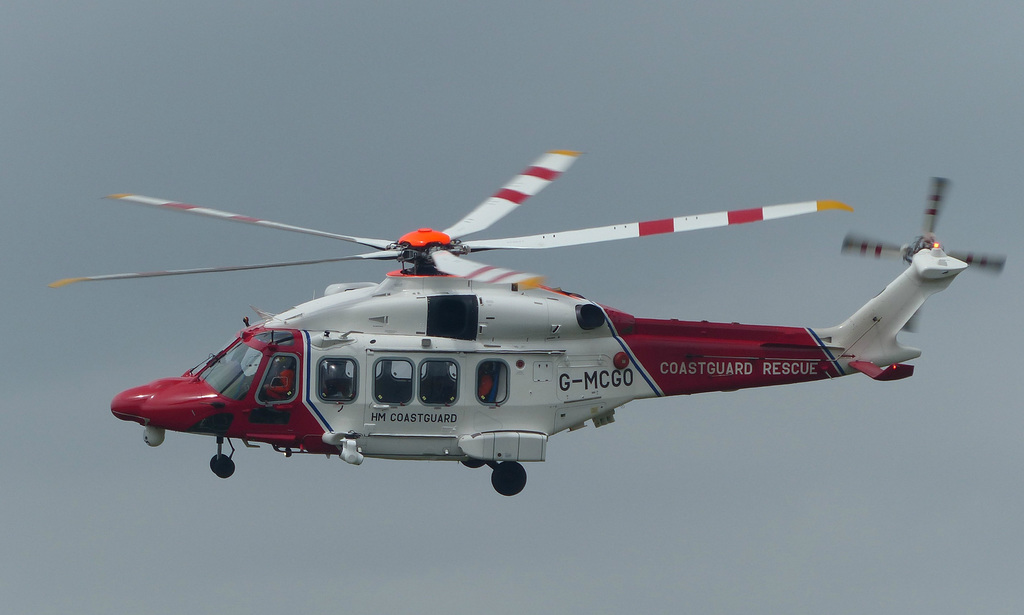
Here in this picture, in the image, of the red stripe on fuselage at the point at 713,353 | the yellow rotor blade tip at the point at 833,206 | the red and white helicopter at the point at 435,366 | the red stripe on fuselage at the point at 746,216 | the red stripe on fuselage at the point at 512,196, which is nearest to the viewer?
the yellow rotor blade tip at the point at 833,206

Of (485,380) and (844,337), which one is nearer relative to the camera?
(485,380)

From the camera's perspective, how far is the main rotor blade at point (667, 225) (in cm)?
2177

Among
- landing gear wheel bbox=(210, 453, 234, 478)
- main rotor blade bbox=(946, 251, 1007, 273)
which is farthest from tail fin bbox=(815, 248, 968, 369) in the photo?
landing gear wheel bbox=(210, 453, 234, 478)

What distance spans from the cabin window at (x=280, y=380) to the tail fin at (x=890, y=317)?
9.14 m

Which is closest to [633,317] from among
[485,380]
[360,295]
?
[485,380]

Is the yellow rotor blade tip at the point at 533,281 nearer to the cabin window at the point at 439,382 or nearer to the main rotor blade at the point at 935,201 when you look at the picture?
the cabin window at the point at 439,382

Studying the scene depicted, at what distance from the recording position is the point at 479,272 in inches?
800

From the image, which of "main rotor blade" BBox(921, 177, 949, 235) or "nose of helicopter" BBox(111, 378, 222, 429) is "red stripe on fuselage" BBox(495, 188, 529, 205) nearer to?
"nose of helicopter" BBox(111, 378, 222, 429)

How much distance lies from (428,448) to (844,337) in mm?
7531

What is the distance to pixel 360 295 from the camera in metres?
23.0

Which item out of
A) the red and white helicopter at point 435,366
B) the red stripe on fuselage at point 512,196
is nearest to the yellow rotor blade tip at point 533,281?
the red and white helicopter at point 435,366

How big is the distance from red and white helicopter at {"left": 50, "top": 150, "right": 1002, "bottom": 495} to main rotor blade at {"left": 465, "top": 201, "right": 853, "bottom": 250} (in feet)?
0.07

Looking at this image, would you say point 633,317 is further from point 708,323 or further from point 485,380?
point 485,380

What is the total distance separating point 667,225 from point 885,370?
5.05m
